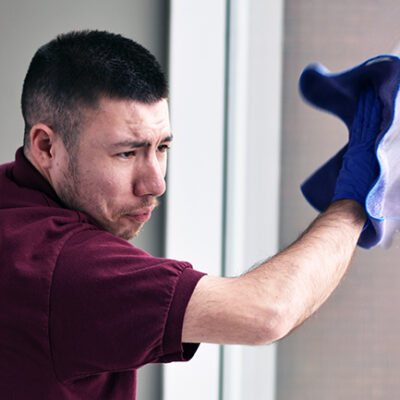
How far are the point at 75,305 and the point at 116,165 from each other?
0.21 m

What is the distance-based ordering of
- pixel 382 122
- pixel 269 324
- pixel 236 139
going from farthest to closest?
pixel 236 139 < pixel 382 122 < pixel 269 324

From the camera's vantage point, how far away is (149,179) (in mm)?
816

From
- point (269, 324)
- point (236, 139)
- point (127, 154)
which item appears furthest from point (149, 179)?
point (236, 139)

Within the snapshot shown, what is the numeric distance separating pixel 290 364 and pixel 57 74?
0.73m

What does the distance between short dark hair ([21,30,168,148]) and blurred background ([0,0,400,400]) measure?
391mm

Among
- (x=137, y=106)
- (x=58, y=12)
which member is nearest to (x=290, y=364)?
(x=137, y=106)

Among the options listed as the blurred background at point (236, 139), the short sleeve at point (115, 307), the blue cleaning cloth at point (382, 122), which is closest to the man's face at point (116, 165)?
the short sleeve at point (115, 307)

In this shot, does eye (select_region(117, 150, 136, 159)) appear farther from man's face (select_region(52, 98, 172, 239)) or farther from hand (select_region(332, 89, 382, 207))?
hand (select_region(332, 89, 382, 207))

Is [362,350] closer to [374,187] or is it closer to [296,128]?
[374,187]

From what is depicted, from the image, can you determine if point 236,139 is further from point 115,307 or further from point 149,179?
point 115,307

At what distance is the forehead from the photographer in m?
0.78

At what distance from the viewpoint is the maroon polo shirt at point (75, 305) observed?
662mm

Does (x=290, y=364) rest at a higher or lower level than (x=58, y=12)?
lower

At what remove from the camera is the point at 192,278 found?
67 cm
